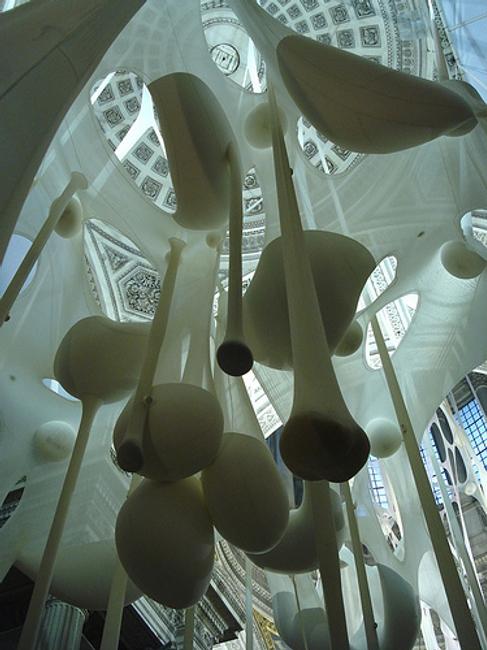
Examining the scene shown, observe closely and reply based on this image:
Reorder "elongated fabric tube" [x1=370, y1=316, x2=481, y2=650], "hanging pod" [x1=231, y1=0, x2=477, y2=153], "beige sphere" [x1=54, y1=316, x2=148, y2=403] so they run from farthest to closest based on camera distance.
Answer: "beige sphere" [x1=54, y1=316, x2=148, y2=403] → "hanging pod" [x1=231, y1=0, x2=477, y2=153] → "elongated fabric tube" [x1=370, y1=316, x2=481, y2=650]

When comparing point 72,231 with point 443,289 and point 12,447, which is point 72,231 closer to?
point 12,447

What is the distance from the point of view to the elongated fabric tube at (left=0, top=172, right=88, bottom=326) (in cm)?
168

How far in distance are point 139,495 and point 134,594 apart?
0.53 m

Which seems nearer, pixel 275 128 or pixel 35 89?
pixel 35 89

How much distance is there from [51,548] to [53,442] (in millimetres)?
711

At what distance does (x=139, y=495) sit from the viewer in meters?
1.60

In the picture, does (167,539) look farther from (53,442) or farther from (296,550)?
(53,442)

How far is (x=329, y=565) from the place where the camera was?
1399mm

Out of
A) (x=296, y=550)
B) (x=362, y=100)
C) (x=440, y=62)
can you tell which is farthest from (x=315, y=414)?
(x=440, y=62)

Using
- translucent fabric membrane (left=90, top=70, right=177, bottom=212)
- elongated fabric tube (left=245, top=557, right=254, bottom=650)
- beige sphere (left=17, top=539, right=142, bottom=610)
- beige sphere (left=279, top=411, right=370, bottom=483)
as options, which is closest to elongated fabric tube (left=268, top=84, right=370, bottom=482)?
beige sphere (left=279, top=411, right=370, bottom=483)

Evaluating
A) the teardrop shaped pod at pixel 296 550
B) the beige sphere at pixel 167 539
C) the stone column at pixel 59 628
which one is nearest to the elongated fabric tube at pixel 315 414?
the beige sphere at pixel 167 539

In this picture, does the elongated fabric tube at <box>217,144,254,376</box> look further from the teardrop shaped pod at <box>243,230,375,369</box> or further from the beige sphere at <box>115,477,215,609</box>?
the beige sphere at <box>115,477,215,609</box>

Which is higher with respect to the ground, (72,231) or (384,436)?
(72,231)

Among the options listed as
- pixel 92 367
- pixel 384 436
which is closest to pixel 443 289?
pixel 384 436
